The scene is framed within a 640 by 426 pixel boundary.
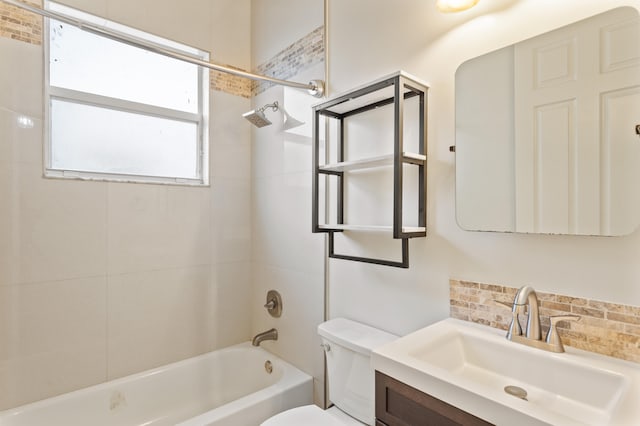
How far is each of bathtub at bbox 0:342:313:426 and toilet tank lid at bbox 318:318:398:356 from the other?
50 centimetres

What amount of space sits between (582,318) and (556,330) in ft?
0.25

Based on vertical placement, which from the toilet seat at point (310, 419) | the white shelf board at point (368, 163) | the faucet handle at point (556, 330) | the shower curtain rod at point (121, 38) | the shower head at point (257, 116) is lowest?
the toilet seat at point (310, 419)

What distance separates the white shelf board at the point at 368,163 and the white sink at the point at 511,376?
23.9 inches

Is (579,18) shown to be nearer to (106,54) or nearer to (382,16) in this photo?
(382,16)

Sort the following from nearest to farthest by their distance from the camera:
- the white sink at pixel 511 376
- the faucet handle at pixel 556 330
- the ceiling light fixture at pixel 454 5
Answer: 1. the white sink at pixel 511 376
2. the faucet handle at pixel 556 330
3. the ceiling light fixture at pixel 454 5

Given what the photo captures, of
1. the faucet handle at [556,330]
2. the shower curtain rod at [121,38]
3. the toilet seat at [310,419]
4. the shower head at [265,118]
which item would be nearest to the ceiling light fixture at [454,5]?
the shower curtain rod at [121,38]

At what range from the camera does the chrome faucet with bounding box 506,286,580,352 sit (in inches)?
37.2

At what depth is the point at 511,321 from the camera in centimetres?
104

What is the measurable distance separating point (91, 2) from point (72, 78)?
0.41 meters

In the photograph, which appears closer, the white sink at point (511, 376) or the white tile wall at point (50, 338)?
the white sink at point (511, 376)

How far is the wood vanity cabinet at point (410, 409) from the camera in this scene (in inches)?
30.7

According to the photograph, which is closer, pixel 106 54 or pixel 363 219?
pixel 363 219

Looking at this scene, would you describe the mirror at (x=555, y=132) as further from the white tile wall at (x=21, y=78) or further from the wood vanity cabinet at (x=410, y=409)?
the white tile wall at (x=21, y=78)

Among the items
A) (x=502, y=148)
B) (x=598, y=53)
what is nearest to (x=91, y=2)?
(x=502, y=148)
